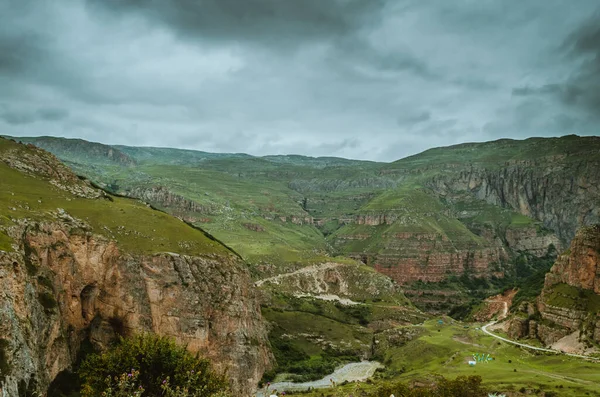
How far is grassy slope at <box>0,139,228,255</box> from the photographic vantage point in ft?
Result: 259

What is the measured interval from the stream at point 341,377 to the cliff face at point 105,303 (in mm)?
7381

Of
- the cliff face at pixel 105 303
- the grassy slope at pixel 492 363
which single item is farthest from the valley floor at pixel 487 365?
the cliff face at pixel 105 303

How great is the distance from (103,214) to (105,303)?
18.3 metres

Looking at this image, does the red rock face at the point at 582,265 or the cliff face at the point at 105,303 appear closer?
the cliff face at the point at 105,303

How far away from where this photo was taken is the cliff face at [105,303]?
180 feet

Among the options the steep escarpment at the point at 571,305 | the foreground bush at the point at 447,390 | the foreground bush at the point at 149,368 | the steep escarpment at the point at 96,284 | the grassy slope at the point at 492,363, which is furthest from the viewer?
the steep escarpment at the point at 571,305

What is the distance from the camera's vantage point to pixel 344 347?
151 m

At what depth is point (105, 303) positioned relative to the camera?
8438 centimetres

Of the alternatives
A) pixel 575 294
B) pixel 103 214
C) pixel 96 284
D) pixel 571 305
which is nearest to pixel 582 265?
pixel 575 294

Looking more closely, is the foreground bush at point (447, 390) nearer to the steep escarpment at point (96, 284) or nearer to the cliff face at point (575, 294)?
the steep escarpment at point (96, 284)

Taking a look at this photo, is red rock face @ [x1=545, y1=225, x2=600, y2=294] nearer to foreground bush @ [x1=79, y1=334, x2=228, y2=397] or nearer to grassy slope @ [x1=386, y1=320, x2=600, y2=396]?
grassy slope @ [x1=386, y1=320, x2=600, y2=396]

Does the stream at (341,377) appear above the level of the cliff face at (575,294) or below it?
below

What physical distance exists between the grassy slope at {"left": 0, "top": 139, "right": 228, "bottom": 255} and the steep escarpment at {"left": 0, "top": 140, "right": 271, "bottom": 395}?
261 millimetres

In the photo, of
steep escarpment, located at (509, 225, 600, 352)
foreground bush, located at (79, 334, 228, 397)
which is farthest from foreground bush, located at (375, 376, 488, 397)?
steep escarpment, located at (509, 225, 600, 352)
